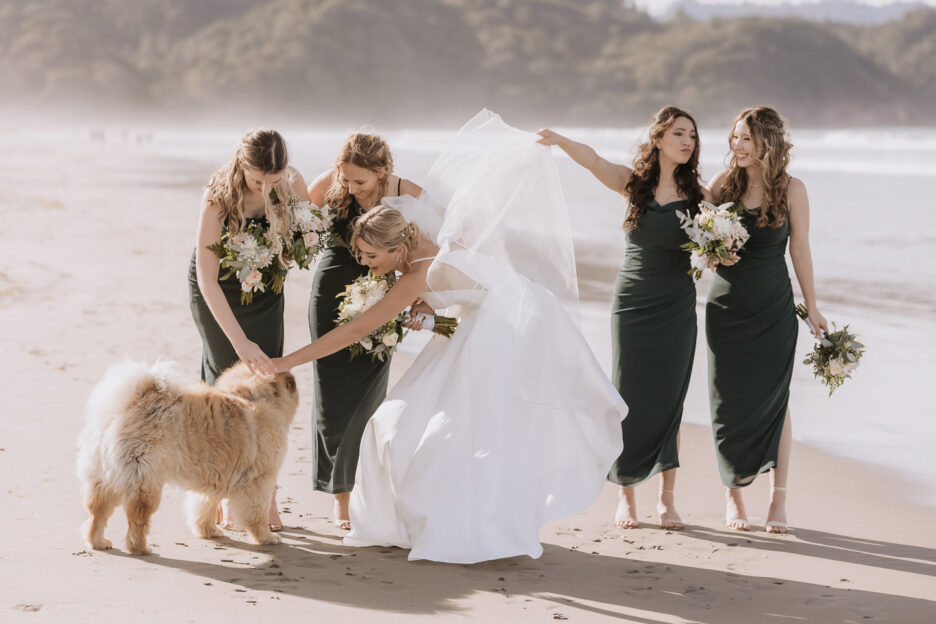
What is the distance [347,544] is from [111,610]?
1439mm

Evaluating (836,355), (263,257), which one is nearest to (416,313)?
(263,257)

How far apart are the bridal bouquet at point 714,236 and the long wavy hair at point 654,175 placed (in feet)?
0.98

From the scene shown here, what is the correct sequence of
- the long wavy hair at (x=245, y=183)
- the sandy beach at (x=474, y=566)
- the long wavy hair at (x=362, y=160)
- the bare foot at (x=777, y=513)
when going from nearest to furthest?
the sandy beach at (x=474, y=566) → the long wavy hair at (x=245, y=183) → the long wavy hair at (x=362, y=160) → the bare foot at (x=777, y=513)

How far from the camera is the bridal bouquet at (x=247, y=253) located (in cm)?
534

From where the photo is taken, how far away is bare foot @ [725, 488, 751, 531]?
5.98 m

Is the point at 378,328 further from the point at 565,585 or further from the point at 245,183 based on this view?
the point at 565,585

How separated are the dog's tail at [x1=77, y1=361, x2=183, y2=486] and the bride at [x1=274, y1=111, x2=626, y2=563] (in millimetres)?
811

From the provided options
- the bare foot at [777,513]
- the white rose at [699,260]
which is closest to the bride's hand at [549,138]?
the white rose at [699,260]

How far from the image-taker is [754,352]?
6.04 meters

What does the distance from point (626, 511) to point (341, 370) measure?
1.96 metres

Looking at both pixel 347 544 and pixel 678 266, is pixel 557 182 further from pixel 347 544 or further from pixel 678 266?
pixel 347 544

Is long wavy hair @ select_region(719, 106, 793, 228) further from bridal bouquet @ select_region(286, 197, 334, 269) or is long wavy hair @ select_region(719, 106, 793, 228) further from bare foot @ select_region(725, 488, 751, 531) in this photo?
bridal bouquet @ select_region(286, 197, 334, 269)

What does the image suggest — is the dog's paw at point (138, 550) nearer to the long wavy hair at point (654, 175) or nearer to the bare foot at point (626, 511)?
the bare foot at point (626, 511)

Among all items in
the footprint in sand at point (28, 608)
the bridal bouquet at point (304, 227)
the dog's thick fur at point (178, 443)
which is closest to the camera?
the footprint in sand at point (28, 608)
